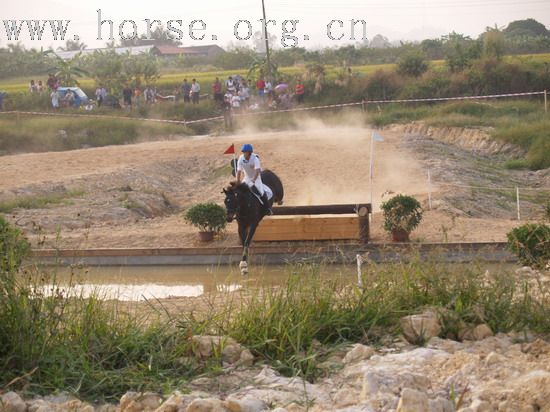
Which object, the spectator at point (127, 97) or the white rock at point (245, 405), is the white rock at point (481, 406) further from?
the spectator at point (127, 97)

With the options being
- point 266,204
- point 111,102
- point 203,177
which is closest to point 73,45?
point 111,102

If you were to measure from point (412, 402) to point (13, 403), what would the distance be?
109 inches

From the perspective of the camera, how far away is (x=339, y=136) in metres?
32.3

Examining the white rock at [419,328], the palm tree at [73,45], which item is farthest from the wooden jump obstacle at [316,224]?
the palm tree at [73,45]

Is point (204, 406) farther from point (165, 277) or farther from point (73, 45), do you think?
point (73, 45)

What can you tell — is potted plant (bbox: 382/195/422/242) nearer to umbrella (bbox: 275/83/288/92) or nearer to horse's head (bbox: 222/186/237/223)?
horse's head (bbox: 222/186/237/223)

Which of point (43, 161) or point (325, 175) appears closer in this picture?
point (325, 175)

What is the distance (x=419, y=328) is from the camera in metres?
8.48

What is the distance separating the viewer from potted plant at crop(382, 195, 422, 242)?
17641mm

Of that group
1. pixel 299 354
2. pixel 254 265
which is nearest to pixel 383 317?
pixel 299 354

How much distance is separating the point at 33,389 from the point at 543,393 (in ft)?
12.1

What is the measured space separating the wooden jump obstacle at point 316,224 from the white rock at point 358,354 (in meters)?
9.24

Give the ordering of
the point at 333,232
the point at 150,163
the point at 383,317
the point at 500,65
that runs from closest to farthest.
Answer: the point at 383,317, the point at 333,232, the point at 150,163, the point at 500,65

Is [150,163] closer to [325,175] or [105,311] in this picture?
[325,175]
